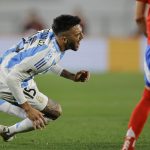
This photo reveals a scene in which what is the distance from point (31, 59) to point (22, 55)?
23 centimetres

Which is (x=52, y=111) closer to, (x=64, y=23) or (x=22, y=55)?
(x=22, y=55)

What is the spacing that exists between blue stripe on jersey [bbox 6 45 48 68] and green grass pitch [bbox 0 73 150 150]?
1.01 meters

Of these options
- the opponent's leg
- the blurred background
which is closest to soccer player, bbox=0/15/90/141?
the opponent's leg

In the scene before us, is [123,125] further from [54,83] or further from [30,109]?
[54,83]

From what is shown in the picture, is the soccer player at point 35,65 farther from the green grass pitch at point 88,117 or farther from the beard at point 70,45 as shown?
the green grass pitch at point 88,117

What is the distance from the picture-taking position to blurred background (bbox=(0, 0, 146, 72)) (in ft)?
83.3

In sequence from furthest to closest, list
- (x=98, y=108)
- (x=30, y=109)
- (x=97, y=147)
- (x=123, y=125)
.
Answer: (x=98, y=108) < (x=123, y=125) < (x=97, y=147) < (x=30, y=109)

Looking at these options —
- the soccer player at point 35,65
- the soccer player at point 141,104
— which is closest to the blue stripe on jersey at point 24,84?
the soccer player at point 35,65

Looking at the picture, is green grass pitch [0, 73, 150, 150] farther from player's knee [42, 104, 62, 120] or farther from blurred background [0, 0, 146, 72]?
blurred background [0, 0, 146, 72]

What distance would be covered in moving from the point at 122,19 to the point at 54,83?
10.2m

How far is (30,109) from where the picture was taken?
8266 millimetres

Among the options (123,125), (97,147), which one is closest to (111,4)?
(123,125)

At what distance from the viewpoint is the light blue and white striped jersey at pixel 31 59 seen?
838cm

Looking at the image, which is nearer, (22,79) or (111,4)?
(22,79)
